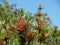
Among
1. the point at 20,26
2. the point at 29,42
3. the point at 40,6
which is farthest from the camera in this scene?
the point at 40,6

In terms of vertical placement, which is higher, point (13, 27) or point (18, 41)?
point (13, 27)

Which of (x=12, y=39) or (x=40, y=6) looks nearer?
(x=12, y=39)

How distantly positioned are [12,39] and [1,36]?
494 mm

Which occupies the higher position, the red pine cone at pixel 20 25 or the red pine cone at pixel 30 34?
the red pine cone at pixel 20 25

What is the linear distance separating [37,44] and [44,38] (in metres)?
0.28

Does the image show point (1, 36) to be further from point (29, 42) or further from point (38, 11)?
point (38, 11)

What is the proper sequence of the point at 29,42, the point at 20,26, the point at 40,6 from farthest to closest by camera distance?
the point at 40,6 < the point at 29,42 < the point at 20,26

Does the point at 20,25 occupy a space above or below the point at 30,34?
above

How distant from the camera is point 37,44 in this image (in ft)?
17.6

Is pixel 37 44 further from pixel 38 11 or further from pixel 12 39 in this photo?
pixel 38 11

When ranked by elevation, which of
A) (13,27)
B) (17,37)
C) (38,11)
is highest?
(13,27)

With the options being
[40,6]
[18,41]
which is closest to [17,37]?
[18,41]

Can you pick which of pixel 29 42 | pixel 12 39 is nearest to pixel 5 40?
pixel 12 39

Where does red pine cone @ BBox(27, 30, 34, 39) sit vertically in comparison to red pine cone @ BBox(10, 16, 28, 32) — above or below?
below
